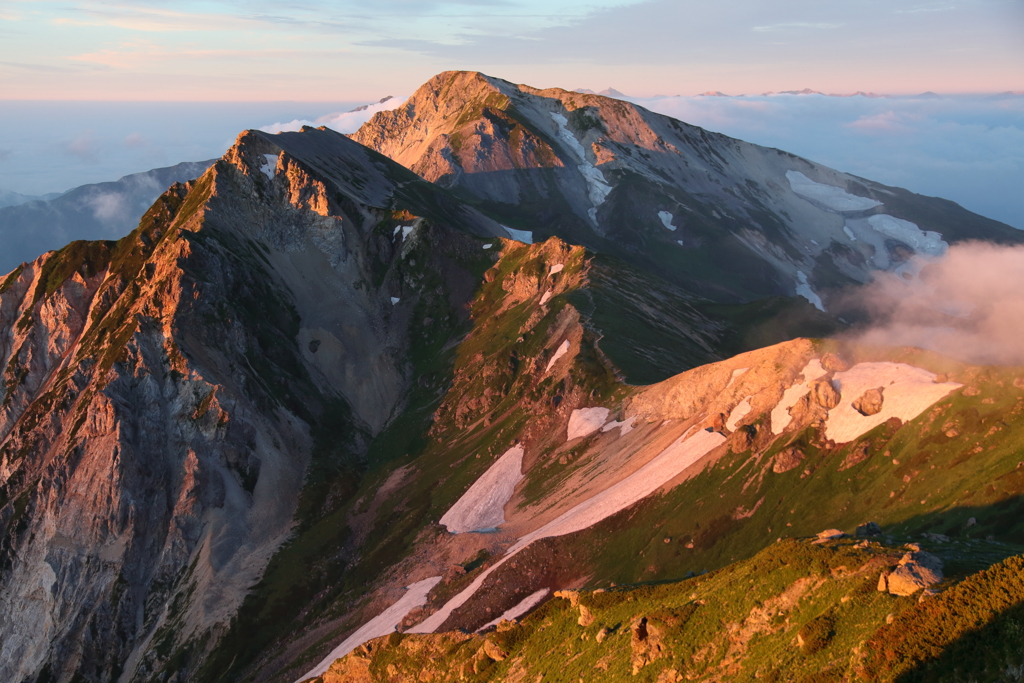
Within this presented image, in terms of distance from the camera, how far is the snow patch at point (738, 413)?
108 m

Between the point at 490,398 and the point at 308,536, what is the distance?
4378 cm

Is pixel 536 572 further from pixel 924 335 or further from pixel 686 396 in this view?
pixel 924 335

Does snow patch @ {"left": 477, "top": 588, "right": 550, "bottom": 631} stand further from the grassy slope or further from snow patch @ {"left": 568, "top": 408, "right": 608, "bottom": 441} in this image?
snow patch @ {"left": 568, "top": 408, "right": 608, "bottom": 441}

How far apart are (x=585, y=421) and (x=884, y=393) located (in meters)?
47.8

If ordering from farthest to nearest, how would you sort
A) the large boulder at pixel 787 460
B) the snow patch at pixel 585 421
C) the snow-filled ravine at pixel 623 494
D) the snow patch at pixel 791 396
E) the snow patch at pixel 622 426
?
1. the snow patch at pixel 585 421
2. the snow patch at pixel 622 426
3. the snow-filled ravine at pixel 623 494
4. the snow patch at pixel 791 396
5. the large boulder at pixel 787 460

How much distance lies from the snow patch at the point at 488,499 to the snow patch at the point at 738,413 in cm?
3631

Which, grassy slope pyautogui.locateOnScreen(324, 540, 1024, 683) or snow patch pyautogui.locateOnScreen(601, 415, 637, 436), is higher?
grassy slope pyautogui.locateOnScreen(324, 540, 1024, 683)

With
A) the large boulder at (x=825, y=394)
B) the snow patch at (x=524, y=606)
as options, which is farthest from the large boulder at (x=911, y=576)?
the large boulder at (x=825, y=394)

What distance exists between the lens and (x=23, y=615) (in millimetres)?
124562

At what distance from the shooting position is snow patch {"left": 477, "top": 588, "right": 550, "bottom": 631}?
9329cm

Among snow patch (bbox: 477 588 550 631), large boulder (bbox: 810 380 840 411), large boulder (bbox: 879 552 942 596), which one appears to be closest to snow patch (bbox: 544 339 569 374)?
large boulder (bbox: 810 380 840 411)

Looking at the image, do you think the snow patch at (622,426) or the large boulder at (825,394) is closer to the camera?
the large boulder at (825,394)

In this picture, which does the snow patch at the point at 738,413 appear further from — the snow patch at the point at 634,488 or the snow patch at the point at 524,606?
the snow patch at the point at 524,606

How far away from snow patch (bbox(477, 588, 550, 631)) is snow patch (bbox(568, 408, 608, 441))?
34.4m
